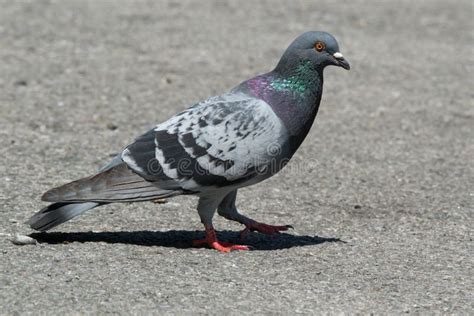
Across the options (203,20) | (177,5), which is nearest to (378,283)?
(203,20)

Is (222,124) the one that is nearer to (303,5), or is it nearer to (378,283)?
(378,283)

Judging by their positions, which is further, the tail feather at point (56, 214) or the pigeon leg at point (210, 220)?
the pigeon leg at point (210, 220)

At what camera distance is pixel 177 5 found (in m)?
13.4

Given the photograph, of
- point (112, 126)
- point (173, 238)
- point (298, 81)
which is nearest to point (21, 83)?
point (112, 126)

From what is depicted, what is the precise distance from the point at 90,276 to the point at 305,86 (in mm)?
1728

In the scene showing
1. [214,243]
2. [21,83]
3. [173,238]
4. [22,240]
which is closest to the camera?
[22,240]

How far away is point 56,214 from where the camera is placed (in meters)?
5.57

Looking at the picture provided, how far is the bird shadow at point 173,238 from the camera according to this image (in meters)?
5.73

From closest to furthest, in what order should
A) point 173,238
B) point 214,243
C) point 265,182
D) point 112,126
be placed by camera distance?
point 214,243, point 173,238, point 265,182, point 112,126

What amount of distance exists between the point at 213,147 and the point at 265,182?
6.09 feet

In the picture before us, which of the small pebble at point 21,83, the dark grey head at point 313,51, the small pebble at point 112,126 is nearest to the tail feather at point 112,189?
the dark grey head at point 313,51

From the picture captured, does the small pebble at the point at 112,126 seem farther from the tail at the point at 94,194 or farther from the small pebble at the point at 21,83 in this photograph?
the tail at the point at 94,194

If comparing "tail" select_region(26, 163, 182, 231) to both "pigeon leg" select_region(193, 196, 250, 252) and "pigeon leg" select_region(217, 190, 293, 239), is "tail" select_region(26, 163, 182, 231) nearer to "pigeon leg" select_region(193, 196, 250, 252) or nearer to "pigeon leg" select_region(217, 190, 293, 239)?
"pigeon leg" select_region(193, 196, 250, 252)

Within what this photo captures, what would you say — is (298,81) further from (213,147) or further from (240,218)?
(240,218)
